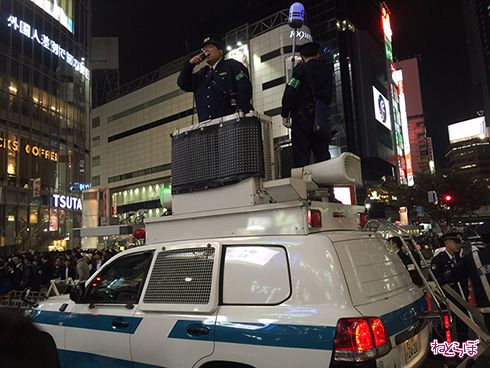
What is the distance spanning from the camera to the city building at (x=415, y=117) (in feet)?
385

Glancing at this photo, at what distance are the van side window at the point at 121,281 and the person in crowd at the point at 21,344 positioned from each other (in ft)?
8.26

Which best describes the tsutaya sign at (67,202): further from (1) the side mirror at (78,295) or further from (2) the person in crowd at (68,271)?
(1) the side mirror at (78,295)

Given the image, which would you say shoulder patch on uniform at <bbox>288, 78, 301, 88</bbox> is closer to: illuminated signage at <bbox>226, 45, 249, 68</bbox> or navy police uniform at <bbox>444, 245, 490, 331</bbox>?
navy police uniform at <bbox>444, 245, 490, 331</bbox>

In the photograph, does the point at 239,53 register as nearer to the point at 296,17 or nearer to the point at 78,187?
the point at 78,187

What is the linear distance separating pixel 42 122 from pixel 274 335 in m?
31.2

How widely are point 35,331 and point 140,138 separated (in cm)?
7511

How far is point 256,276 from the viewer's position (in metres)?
3.29

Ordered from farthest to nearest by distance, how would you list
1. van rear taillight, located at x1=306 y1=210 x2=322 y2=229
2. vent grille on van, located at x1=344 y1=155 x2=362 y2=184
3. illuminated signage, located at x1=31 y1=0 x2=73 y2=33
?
1. illuminated signage, located at x1=31 y1=0 x2=73 y2=33
2. vent grille on van, located at x1=344 y1=155 x2=362 y2=184
3. van rear taillight, located at x1=306 y1=210 x2=322 y2=229

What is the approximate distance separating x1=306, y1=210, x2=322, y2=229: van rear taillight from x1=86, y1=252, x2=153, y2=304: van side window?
1517 millimetres

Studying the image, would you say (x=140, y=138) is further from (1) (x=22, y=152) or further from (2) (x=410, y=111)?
(2) (x=410, y=111)

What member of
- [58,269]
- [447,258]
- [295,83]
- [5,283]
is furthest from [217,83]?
[58,269]

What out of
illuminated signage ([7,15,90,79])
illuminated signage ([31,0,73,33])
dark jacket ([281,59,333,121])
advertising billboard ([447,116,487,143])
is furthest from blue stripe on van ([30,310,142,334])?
advertising billboard ([447,116,487,143])

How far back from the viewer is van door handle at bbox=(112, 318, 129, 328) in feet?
12.5

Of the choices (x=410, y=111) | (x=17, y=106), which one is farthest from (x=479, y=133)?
(x=17, y=106)
